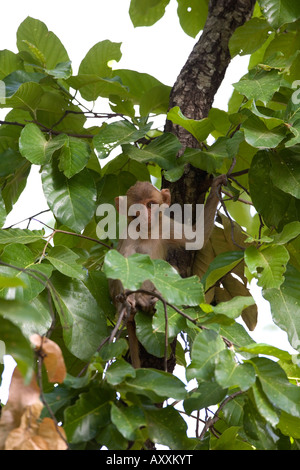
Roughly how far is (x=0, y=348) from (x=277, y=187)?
997mm

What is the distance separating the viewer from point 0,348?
1729mm

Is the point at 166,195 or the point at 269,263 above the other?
the point at 166,195

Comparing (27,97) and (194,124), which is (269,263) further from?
(27,97)

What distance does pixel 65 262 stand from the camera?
2.01 meters

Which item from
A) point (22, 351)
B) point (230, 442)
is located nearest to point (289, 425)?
point (230, 442)

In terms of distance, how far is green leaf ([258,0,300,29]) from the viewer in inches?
89.0

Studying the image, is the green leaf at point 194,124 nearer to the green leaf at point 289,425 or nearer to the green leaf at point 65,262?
the green leaf at point 65,262

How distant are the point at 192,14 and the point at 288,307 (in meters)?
1.74

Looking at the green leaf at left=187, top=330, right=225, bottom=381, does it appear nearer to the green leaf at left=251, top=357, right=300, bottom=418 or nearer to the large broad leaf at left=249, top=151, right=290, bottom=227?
the green leaf at left=251, top=357, right=300, bottom=418

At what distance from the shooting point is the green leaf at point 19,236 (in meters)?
2.05

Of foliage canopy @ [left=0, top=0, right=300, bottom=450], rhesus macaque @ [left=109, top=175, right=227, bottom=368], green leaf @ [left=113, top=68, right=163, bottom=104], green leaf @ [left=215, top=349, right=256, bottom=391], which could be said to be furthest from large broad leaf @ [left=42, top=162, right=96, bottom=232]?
green leaf @ [left=215, top=349, right=256, bottom=391]

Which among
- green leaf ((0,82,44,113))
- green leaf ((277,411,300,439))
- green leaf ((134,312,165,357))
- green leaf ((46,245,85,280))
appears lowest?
green leaf ((277,411,300,439))

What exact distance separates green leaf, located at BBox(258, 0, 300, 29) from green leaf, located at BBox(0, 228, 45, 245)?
41.9 inches

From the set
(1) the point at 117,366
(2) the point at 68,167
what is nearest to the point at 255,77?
(2) the point at 68,167
